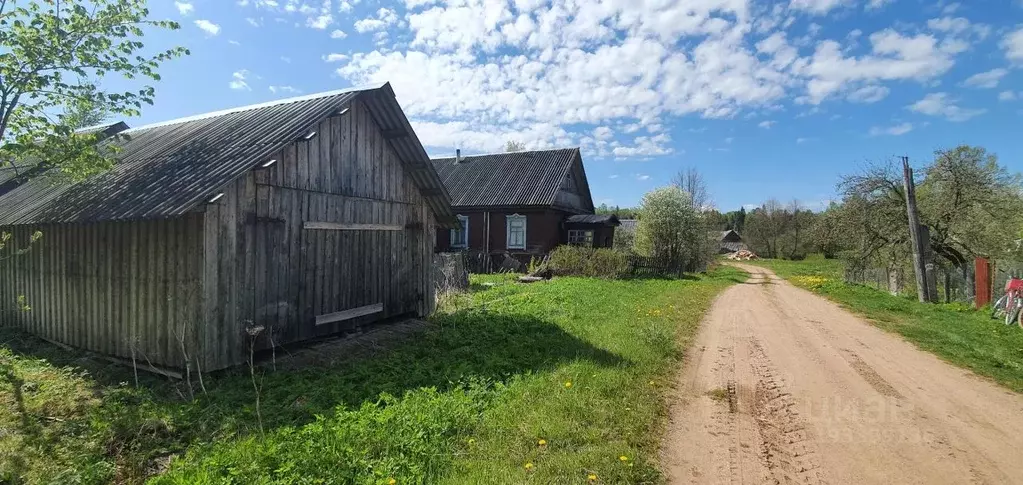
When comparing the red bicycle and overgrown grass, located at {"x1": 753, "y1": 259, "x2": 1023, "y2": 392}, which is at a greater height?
the red bicycle

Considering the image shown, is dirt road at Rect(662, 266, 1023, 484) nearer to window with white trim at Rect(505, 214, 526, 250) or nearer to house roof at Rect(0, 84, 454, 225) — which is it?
house roof at Rect(0, 84, 454, 225)

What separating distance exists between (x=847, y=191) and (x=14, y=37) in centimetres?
2664

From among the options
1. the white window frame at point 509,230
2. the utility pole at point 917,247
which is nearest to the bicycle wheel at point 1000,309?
the utility pole at point 917,247

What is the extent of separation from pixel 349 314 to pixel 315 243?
58.8 inches

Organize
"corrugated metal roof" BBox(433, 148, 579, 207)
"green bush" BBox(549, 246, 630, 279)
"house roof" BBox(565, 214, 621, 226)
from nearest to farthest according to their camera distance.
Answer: "green bush" BBox(549, 246, 630, 279), "corrugated metal roof" BBox(433, 148, 579, 207), "house roof" BBox(565, 214, 621, 226)

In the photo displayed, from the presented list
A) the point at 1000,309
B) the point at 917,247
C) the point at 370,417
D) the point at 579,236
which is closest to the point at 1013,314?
the point at 1000,309

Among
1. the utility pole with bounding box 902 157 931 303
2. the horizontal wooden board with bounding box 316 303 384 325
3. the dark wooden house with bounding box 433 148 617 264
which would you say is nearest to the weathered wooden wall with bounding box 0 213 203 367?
the horizontal wooden board with bounding box 316 303 384 325

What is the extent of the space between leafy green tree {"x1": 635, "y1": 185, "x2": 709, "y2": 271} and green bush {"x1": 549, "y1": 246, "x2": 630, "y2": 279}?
5.96 meters

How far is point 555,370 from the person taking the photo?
6.73m

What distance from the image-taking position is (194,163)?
7598 mm

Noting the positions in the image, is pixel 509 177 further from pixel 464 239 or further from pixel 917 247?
pixel 917 247

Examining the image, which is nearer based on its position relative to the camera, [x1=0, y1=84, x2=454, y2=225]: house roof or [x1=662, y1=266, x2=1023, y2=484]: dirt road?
[x1=662, y1=266, x2=1023, y2=484]: dirt road

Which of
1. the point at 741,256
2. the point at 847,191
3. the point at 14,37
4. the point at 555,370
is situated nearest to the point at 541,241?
the point at 847,191

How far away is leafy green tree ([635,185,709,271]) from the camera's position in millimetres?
27016
